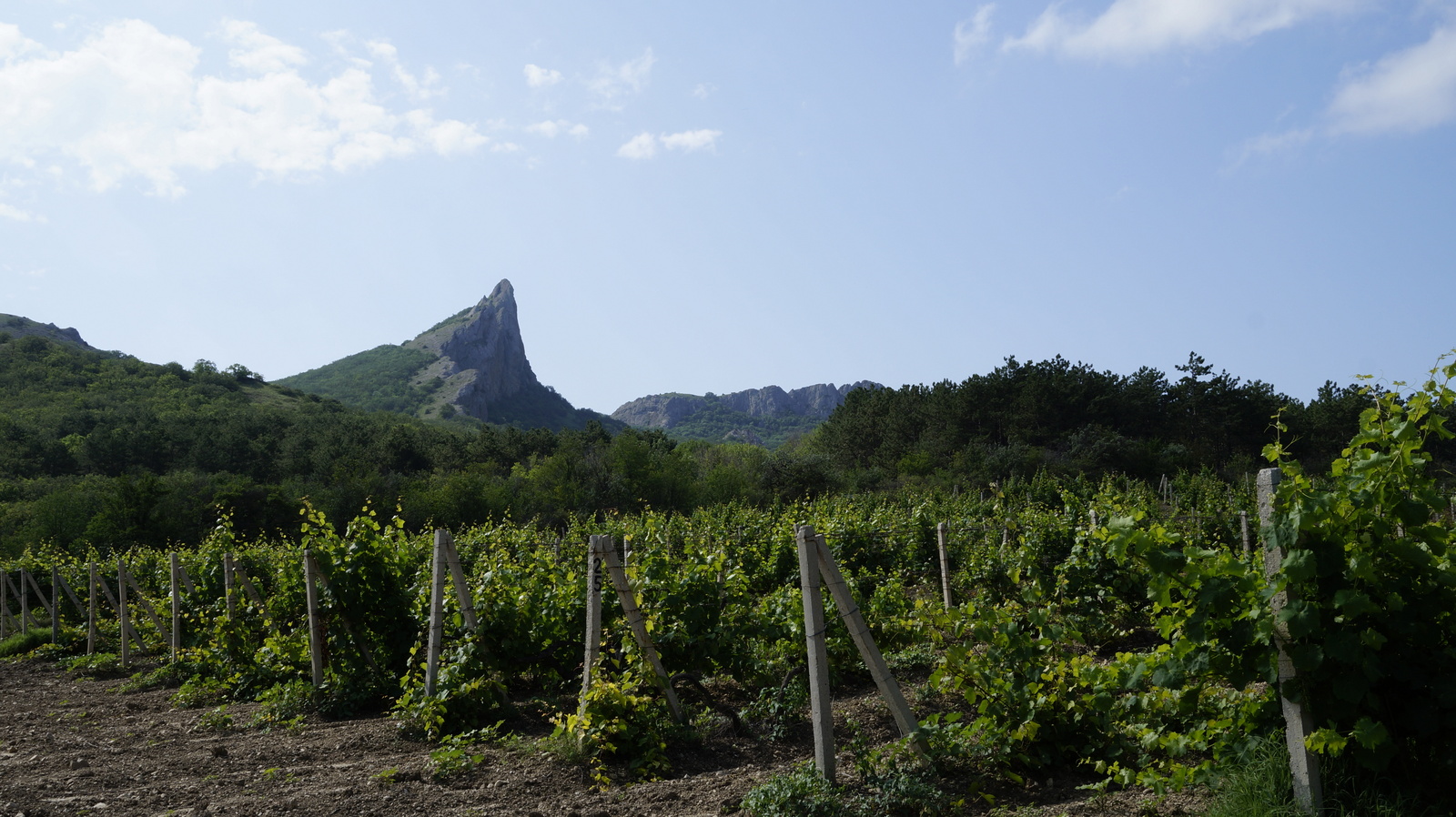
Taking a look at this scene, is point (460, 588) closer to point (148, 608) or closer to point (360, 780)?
point (360, 780)

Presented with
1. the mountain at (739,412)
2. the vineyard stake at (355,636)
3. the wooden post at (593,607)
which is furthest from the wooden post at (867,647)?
the mountain at (739,412)

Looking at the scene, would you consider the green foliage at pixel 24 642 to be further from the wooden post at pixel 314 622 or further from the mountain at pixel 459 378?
the mountain at pixel 459 378

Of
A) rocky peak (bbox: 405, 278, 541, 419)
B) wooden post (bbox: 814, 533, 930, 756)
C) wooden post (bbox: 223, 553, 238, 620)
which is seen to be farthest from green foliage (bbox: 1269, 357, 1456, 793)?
rocky peak (bbox: 405, 278, 541, 419)

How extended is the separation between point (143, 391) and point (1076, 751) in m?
62.8

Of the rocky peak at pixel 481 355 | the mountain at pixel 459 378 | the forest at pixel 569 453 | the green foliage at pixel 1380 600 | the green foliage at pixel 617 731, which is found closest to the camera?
the green foliage at pixel 1380 600

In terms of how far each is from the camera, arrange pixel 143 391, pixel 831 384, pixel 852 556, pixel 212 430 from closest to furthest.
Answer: pixel 852 556
pixel 212 430
pixel 143 391
pixel 831 384

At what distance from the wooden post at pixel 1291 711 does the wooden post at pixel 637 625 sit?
329 centimetres

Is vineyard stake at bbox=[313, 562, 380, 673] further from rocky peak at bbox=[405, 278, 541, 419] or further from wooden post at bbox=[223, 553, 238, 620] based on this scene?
rocky peak at bbox=[405, 278, 541, 419]

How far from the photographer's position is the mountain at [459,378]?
9406cm

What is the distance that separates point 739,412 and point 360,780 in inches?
6142

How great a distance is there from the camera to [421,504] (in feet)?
124

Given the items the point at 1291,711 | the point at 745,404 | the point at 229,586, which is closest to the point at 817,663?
the point at 1291,711

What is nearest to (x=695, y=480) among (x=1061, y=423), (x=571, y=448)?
(x=571, y=448)

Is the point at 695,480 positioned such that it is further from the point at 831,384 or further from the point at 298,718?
the point at 831,384
